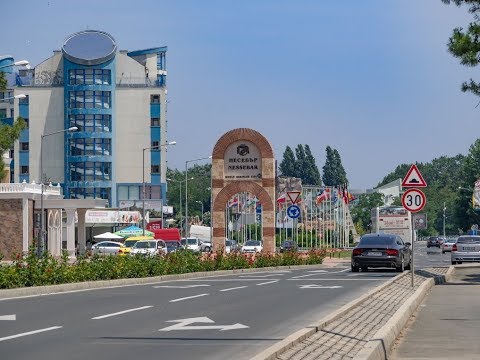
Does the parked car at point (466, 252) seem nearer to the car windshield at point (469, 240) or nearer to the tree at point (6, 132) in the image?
the car windshield at point (469, 240)

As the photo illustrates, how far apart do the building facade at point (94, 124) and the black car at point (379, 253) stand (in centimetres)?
7672

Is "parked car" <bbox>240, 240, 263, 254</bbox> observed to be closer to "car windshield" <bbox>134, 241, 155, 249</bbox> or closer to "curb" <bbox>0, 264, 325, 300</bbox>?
"car windshield" <bbox>134, 241, 155, 249</bbox>

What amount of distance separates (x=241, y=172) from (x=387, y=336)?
4917 centimetres

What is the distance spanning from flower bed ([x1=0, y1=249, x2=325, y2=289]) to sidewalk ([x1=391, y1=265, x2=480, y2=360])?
10.2 m

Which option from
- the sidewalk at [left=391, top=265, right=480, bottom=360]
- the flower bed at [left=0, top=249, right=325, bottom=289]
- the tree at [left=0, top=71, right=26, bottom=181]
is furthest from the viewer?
the tree at [left=0, top=71, right=26, bottom=181]

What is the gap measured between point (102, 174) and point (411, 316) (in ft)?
339

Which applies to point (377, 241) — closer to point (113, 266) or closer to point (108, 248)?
point (113, 266)

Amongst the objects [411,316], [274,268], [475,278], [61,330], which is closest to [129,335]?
[61,330]

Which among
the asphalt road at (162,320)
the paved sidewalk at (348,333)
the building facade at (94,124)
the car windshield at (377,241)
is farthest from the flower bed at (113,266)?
the building facade at (94,124)

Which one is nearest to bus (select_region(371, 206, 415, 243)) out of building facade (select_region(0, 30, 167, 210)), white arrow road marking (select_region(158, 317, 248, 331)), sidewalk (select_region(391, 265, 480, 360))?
sidewalk (select_region(391, 265, 480, 360))

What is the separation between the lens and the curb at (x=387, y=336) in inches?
501

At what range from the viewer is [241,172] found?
6375 centimetres

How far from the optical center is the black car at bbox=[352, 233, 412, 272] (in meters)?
42.2

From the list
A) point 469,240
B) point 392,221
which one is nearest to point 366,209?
point 392,221
